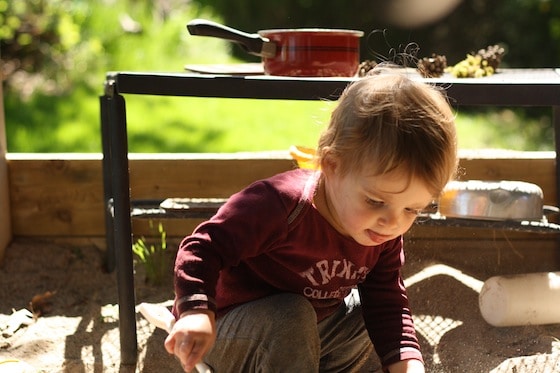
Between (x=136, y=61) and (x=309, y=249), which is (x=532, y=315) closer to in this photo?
(x=309, y=249)

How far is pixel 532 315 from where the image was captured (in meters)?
2.42

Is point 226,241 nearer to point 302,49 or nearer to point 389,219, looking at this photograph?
point 389,219

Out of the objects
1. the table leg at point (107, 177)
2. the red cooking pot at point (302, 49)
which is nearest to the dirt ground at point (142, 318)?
the table leg at point (107, 177)

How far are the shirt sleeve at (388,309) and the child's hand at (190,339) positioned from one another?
0.56 metres

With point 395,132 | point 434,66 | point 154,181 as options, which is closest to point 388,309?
point 395,132

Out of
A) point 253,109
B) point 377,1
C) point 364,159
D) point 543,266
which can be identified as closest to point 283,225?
point 364,159

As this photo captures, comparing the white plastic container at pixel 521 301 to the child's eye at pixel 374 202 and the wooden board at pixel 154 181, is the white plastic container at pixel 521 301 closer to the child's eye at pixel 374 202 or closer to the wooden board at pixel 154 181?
the wooden board at pixel 154 181

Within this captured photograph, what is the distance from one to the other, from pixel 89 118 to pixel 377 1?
2.62 metres

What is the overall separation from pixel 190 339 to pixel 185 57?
435 centimetres

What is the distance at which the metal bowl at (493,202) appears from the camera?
2516 millimetres

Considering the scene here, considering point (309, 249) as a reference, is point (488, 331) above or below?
below

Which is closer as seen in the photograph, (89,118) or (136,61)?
(89,118)

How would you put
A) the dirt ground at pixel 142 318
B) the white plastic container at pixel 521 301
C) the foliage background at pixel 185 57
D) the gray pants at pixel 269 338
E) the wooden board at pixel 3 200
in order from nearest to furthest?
1. the gray pants at pixel 269 338
2. the dirt ground at pixel 142 318
3. the white plastic container at pixel 521 301
4. the wooden board at pixel 3 200
5. the foliage background at pixel 185 57

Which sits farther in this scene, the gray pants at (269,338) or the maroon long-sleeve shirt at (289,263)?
the gray pants at (269,338)
